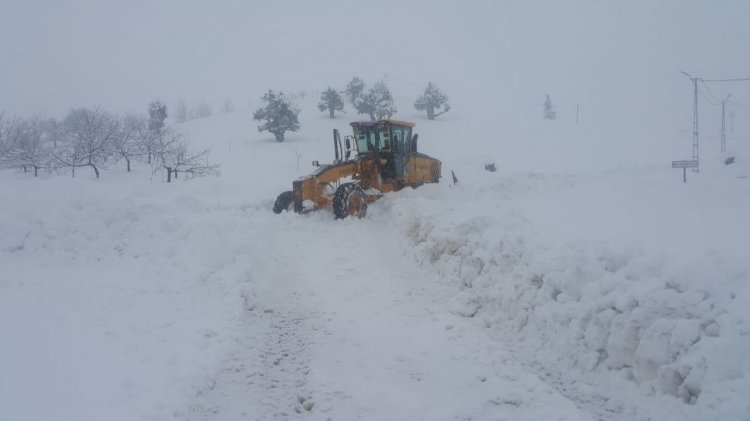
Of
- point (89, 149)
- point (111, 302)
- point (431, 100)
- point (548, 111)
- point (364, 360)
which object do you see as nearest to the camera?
point (364, 360)

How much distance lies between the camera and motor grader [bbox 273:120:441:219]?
500 inches

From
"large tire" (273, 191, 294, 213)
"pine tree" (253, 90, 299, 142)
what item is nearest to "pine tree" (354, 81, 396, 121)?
"pine tree" (253, 90, 299, 142)

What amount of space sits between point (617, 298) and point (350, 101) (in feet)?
176

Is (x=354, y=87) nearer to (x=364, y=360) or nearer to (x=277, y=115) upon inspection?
(x=277, y=115)

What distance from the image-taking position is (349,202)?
12477 mm

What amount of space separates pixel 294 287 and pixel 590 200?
8.50 metres

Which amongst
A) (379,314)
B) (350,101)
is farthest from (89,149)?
Answer: (350,101)

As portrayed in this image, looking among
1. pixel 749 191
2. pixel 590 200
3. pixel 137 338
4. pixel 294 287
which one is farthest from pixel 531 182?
pixel 137 338

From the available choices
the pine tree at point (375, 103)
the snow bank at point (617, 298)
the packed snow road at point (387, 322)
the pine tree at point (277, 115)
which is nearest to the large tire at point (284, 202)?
the packed snow road at point (387, 322)

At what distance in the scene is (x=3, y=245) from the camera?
822 cm

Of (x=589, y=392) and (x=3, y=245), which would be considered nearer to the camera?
(x=589, y=392)

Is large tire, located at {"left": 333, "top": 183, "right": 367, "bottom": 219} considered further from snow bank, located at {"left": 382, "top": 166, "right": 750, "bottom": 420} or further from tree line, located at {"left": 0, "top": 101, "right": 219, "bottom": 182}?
tree line, located at {"left": 0, "top": 101, "right": 219, "bottom": 182}

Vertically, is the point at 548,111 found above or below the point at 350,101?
below

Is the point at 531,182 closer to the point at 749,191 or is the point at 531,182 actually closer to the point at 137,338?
the point at 749,191
